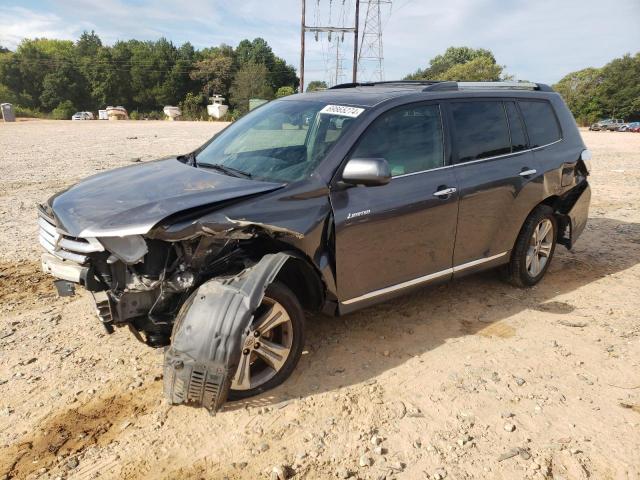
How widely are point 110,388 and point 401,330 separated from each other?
222 cm

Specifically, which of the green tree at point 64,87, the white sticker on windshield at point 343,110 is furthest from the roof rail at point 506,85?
the green tree at point 64,87

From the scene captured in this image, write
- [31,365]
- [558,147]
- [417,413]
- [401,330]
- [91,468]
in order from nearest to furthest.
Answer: [91,468] < [417,413] < [31,365] < [401,330] < [558,147]

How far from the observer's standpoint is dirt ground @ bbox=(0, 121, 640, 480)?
8.33 feet

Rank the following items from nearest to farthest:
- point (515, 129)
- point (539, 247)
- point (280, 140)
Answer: point (280, 140) → point (515, 129) → point (539, 247)

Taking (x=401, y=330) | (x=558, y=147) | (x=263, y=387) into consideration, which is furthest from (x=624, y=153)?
(x=263, y=387)

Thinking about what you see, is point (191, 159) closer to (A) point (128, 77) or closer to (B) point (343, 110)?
(B) point (343, 110)

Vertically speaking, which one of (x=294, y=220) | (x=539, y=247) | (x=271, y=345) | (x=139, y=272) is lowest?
(x=271, y=345)

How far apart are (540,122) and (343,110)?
2306 millimetres

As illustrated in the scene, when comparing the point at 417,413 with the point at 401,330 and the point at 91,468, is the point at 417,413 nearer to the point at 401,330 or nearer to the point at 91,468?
the point at 401,330

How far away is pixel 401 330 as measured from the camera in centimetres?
396

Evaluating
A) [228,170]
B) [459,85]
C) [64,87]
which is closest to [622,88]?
[459,85]

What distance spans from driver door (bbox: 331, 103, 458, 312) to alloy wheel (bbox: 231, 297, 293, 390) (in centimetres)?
50

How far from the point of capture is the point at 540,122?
15.6 feet

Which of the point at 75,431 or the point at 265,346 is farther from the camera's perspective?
the point at 265,346
